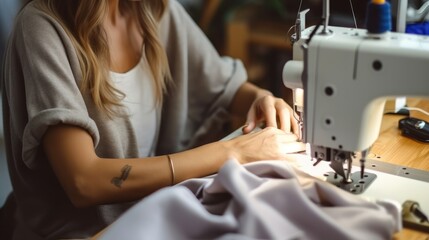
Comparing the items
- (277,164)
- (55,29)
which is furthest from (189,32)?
(277,164)

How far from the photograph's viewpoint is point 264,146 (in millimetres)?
1271

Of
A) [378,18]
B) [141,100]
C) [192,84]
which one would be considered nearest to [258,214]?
[378,18]

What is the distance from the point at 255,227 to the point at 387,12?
0.45m

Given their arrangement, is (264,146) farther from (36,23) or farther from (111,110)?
Result: (36,23)

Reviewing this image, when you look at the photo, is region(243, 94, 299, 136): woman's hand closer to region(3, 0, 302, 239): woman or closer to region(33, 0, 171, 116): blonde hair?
region(3, 0, 302, 239): woman

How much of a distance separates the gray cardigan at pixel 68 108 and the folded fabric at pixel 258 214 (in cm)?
38

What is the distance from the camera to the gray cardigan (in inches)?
50.5

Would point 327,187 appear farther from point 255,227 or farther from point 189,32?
point 189,32

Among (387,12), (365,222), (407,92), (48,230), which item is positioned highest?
(387,12)

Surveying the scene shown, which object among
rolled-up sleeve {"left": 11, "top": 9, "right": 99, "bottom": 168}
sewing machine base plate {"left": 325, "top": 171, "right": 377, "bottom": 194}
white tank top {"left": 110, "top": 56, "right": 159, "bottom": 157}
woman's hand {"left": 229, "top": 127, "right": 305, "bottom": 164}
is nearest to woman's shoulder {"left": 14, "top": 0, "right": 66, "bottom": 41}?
rolled-up sleeve {"left": 11, "top": 9, "right": 99, "bottom": 168}

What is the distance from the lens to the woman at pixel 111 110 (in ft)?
4.09

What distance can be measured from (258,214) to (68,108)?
546 mm

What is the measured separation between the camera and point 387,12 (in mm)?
1020

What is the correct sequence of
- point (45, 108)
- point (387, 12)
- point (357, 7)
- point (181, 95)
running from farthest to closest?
point (357, 7) → point (181, 95) → point (45, 108) → point (387, 12)
